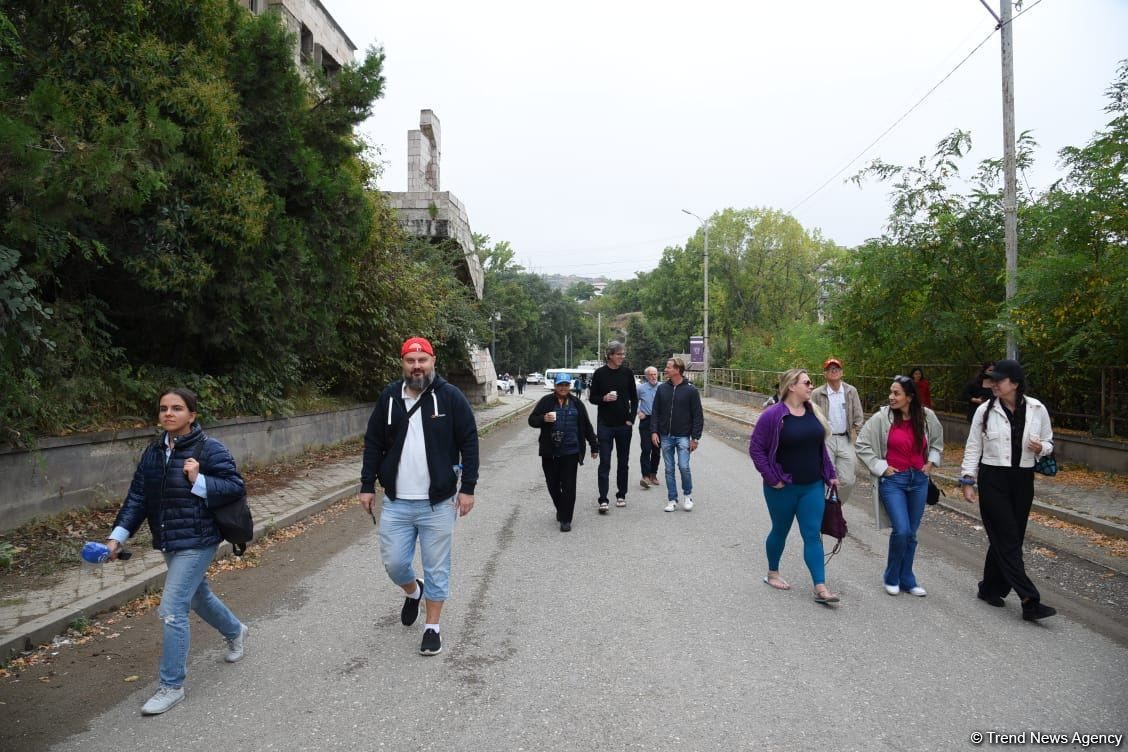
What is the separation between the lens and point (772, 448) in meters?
5.72

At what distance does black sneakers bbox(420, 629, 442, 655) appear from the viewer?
15.1 feet

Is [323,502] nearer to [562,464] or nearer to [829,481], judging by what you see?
[562,464]

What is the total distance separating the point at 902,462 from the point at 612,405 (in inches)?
165

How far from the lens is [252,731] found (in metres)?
3.66

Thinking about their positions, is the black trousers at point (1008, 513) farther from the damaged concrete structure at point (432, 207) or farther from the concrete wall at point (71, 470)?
the damaged concrete structure at point (432, 207)

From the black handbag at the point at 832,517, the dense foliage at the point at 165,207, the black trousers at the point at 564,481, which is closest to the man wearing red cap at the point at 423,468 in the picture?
the black handbag at the point at 832,517

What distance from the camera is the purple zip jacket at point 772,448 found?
5676 mm

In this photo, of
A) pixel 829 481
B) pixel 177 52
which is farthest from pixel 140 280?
pixel 829 481

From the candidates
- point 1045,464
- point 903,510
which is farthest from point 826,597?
point 1045,464

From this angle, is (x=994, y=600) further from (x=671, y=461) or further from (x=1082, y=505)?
(x=1082, y=505)

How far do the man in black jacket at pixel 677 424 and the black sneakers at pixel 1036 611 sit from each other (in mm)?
4385

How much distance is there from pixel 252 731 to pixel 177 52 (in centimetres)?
809

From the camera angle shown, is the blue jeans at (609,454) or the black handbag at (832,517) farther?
the blue jeans at (609,454)

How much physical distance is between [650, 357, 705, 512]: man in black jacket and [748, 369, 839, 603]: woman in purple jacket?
3536mm
